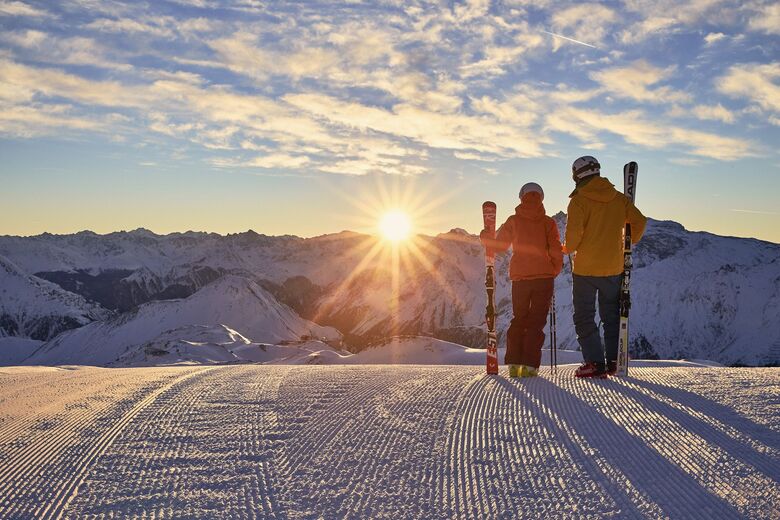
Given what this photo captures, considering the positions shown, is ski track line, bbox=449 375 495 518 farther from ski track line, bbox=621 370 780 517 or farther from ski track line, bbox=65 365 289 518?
ski track line, bbox=621 370 780 517

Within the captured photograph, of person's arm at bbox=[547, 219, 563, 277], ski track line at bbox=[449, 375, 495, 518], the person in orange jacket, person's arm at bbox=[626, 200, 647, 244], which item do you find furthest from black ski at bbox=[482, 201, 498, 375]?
ski track line at bbox=[449, 375, 495, 518]

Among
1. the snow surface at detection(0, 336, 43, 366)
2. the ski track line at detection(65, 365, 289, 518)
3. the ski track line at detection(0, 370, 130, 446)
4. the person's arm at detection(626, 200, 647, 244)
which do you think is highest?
the person's arm at detection(626, 200, 647, 244)

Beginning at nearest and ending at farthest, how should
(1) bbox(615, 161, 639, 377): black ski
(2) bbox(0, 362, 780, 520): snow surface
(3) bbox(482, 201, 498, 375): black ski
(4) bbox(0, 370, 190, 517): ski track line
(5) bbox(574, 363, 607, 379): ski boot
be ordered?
(2) bbox(0, 362, 780, 520): snow surface
(4) bbox(0, 370, 190, 517): ski track line
(5) bbox(574, 363, 607, 379): ski boot
(1) bbox(615, 161, 639, 377): black ski
(3) bbox(482, 201, 498, 375): black ski

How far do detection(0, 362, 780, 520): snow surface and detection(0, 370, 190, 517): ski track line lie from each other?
0.06 feet

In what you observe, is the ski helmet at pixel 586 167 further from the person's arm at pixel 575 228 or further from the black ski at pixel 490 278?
the black ski at pixel 490 278

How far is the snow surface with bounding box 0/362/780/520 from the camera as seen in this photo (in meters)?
3.74

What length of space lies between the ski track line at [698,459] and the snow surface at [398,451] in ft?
0.05

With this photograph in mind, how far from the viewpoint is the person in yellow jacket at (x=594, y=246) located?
29.1 feet

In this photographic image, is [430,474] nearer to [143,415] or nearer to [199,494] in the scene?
[199,494]

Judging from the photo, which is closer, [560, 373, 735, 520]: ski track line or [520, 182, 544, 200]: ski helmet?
[560, 373, 735, 520]: ski track line

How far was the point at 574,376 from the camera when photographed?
28.5 ft

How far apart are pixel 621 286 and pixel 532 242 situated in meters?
1.23

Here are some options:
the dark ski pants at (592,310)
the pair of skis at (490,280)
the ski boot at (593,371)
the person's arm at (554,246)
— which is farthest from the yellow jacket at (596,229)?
the ski boot at (593,371)

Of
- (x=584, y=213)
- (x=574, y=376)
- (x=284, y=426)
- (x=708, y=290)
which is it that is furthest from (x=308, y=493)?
(x=708, y=290)
